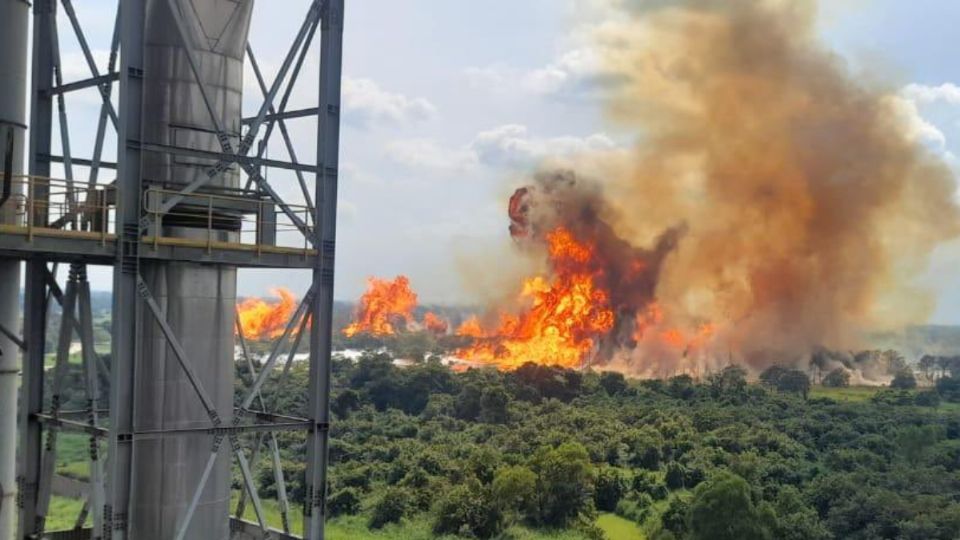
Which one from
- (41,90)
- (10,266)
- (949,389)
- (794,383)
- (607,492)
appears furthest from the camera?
(949,389)

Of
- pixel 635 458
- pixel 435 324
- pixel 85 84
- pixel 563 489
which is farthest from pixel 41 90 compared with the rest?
pixel 435 324

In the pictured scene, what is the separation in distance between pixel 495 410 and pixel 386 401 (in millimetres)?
12396

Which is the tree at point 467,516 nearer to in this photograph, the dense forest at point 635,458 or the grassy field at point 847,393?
the dense forest at point 635,458

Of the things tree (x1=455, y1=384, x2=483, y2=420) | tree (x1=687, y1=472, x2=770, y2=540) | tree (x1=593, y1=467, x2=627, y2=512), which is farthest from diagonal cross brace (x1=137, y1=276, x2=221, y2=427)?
tree (x1=455, y1=384, x2=483, y2=420)

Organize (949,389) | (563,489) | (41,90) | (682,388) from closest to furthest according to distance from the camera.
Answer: (41,90) → (563,489) → (682,388) → (949,389)

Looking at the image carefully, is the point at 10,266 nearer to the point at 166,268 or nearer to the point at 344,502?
the point at 166,268

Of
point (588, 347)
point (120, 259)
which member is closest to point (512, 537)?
point (120, 259)

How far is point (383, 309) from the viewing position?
121562mm

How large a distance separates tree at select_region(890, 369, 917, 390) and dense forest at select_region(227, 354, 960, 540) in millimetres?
11064

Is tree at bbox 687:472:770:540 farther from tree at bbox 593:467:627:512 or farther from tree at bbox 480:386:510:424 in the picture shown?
tree at bbox 480:386:510:424

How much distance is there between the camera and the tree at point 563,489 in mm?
43719

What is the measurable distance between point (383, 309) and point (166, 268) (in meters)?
108

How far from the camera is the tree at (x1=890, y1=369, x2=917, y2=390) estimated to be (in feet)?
290

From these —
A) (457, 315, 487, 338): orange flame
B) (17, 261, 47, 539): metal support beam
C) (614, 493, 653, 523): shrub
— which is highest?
(17, 261, 47, 539): metal support beam
